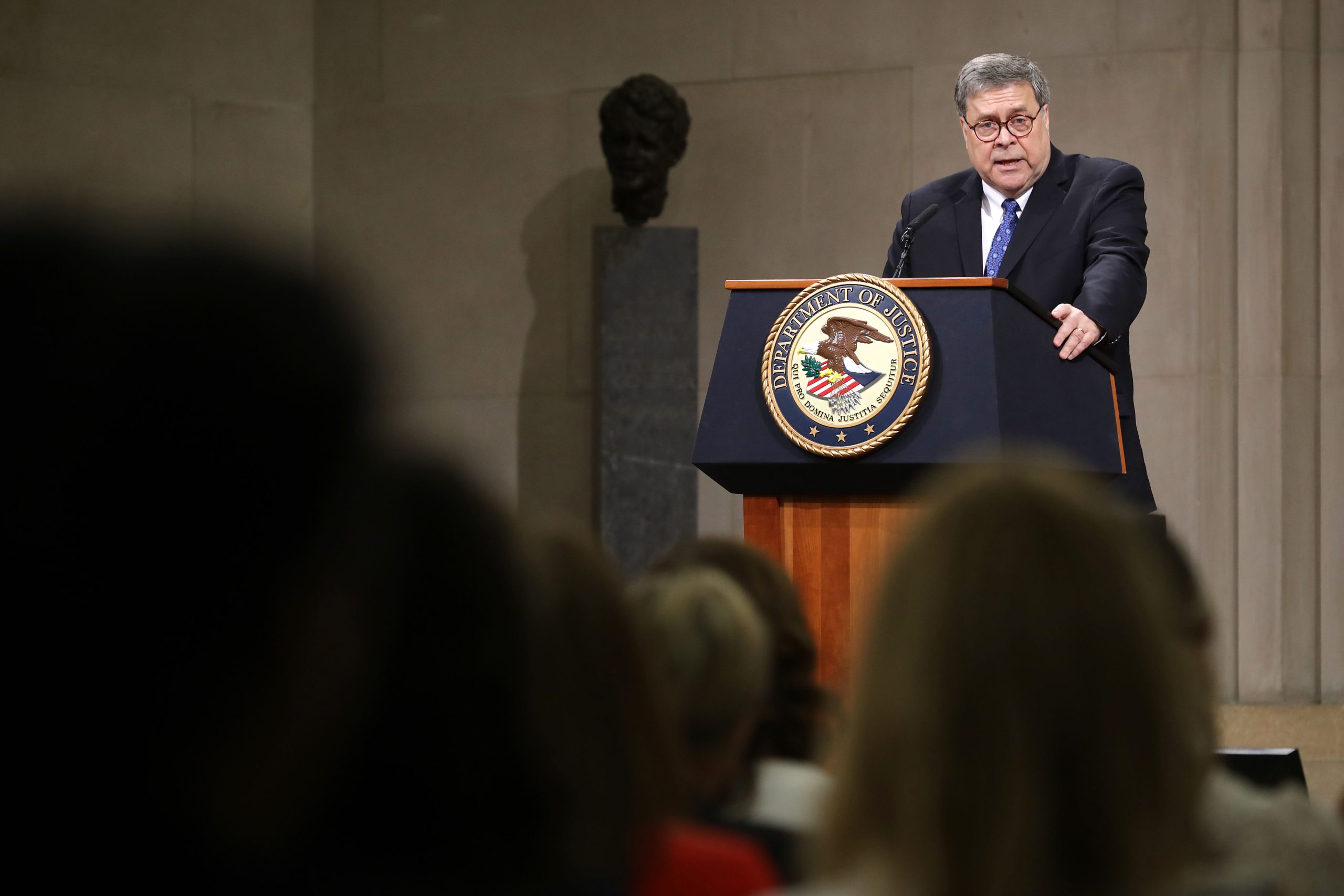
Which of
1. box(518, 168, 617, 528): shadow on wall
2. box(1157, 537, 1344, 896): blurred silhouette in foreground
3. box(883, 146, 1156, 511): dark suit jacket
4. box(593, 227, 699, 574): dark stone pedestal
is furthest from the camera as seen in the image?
box(518, 168, 617, 528): shadow on wall

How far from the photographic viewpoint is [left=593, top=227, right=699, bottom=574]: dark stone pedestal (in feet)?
21.2

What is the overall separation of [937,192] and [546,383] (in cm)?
372

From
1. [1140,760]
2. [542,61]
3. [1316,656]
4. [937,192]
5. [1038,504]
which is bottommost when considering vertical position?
[1316,656]

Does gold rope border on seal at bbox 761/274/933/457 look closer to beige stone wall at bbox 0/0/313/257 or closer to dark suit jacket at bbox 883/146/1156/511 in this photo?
dark suit jacket at bbox 883/146/1156/511

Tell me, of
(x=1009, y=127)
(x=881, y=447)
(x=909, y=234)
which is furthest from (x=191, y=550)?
(x=1009, y=127)

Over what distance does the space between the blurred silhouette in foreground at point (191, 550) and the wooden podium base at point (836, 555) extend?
240 cm

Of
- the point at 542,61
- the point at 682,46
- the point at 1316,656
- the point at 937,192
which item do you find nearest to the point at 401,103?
the point at 542,61

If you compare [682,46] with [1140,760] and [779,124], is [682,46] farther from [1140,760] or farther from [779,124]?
[1140,760]

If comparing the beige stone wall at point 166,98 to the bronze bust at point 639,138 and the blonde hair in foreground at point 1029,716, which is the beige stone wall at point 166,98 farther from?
the blonde hair in foreground at point 1029,716

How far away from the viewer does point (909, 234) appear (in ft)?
11.6

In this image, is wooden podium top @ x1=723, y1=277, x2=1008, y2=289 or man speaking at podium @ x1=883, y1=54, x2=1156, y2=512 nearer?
wooden podium top @ x1=723, y1=277, x2=1008, y2=289

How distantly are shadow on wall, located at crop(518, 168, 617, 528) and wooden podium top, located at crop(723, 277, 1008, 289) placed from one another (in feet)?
13.7

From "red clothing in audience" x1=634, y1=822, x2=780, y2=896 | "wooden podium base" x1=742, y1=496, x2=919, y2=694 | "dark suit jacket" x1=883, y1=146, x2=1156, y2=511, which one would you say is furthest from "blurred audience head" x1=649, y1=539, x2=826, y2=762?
"dark suit jacket" x1=883, y1=146, x2=1156, y2=511

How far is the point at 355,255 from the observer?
24.1ft
